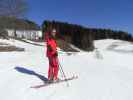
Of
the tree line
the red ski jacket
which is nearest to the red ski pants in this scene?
the red ski jacket

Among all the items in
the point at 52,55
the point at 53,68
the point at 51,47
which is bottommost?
the point at 53,68

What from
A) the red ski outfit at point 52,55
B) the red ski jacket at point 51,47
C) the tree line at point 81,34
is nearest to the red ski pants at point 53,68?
the red ski outfit at point 52,55

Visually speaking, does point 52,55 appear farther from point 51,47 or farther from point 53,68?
point 53,68

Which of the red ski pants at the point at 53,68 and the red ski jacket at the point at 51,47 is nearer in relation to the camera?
the red ski jacket at the point at 51,47

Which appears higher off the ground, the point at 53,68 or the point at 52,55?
the point at 52,55

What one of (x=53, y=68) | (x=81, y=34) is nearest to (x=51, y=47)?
(x=53, y=68)

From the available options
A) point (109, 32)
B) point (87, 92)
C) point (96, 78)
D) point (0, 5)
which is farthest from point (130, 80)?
point (109, 32)

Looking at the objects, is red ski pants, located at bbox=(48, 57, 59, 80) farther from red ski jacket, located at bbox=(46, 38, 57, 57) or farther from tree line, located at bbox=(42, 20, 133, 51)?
tree line, located at bbox=(42, 20, 133, 51)

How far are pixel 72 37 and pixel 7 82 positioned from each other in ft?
137

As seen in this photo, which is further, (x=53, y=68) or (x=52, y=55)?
(x=53, y=68)

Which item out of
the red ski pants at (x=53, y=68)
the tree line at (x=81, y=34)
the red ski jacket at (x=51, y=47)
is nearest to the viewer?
the red ski jacket at (x=51, y=47)

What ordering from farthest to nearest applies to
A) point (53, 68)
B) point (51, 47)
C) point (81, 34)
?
1. point (81, 34)
2. point (53, 68)
3. point (51, 47)

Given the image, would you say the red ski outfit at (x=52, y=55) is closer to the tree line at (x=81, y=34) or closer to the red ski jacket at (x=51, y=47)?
the red ski jacket at (x=51, y=47)

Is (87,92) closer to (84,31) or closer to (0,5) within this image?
(0,5)
